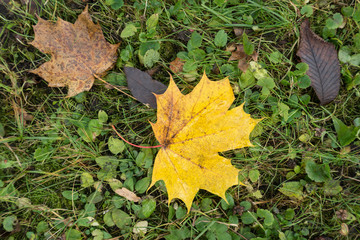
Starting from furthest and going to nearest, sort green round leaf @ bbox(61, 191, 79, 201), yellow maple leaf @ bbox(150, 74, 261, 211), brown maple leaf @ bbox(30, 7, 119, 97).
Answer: green round leaf @ bbox(61, 191, 79, 201)
brown maple leaf @ bbox(30, 7, 119, 97)
yellow maple leaf @ bbox(150, 74, 261, 211)

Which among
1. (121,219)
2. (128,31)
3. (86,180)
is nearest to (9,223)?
(86,180)

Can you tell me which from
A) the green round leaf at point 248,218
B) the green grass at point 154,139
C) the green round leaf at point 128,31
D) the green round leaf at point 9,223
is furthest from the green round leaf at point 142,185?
the green round leaf at point 128,31

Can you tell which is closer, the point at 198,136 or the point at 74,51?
the point at 198,136

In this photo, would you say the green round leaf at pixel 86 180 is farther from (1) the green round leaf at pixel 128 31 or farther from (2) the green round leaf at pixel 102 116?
(1) the green round leaf at pixel 128 31

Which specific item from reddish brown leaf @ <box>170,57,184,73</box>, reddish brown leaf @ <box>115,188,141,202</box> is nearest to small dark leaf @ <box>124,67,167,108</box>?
reddish brown leaf @ <box>170,57,184,73</box>

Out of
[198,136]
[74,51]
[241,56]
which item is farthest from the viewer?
[241,56]

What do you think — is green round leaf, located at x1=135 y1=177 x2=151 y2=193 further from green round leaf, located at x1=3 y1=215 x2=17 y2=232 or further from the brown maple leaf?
green round leaf, located at x1=3 y1=215 x2=17 y2=232

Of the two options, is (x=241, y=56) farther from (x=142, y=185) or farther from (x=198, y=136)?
(x=142, y=185)
